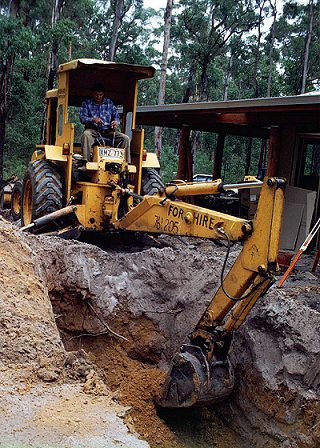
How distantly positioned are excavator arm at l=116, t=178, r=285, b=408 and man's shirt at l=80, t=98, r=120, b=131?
3106 millimetres

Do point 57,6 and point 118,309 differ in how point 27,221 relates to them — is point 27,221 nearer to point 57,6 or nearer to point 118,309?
point 118,309

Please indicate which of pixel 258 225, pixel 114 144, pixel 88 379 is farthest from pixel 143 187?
pixel 88 379

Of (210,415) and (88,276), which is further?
(88,276)

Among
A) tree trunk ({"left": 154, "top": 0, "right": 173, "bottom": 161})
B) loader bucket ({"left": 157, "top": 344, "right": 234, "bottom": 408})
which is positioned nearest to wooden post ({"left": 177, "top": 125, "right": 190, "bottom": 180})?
tree trunk ({"left": 154, "top": 0, "right": 173, "bottom": 161})

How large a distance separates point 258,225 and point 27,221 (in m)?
5.81

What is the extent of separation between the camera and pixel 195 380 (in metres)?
5.35

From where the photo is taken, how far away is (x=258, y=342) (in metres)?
6.03

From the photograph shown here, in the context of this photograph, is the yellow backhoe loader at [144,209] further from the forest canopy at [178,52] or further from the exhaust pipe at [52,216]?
the forest canopy at [178,52]

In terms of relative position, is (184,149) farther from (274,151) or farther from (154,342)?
(154,342)

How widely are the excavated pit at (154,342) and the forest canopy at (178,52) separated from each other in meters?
13.9

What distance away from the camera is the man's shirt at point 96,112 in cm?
868

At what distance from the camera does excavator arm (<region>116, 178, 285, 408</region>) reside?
15.8ft

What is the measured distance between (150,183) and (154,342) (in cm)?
382

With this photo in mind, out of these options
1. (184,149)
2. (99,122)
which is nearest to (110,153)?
(99,122)
